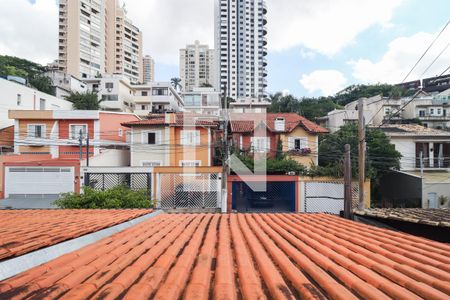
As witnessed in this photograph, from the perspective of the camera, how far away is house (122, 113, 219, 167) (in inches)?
863

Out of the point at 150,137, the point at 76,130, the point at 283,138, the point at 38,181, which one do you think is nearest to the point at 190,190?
the point at 150,137

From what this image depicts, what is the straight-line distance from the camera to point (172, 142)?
2220 cm

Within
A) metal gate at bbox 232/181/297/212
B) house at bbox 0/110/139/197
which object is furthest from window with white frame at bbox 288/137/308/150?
house at bbox 0/110/139/197

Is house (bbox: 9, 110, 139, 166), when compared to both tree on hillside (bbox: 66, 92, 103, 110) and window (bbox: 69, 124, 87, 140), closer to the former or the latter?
window (bbox: 69, 124, 87, 140)

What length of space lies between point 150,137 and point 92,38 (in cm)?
6401

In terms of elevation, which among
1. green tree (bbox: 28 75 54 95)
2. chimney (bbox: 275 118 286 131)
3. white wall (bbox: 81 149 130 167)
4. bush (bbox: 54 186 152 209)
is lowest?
bush (bbox: 54 186 152 209)

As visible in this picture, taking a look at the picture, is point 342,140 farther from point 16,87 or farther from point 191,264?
point 16,87

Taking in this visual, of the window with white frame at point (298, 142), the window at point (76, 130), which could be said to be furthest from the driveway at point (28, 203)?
the window with white frame at point (298, 142)

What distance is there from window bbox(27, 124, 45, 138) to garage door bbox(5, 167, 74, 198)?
645 cm

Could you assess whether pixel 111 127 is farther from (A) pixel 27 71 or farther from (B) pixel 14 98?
(A) pixel 27 71

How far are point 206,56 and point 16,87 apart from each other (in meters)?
103

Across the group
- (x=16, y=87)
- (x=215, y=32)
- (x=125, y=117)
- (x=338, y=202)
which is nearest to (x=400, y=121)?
(x=338, y=202)

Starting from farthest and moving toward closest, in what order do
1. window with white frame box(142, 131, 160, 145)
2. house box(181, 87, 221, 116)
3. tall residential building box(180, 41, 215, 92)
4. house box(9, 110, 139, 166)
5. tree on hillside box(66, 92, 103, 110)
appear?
tall residential building box(180, 41, 215, 92) → house box(181, 87, 221, 116) → tree on hillside box(66, 92, 103, 110) → house box(9, 110, 139, 166) → window with white frame box(142, 131, 160, 145)

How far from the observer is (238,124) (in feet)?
82.2
